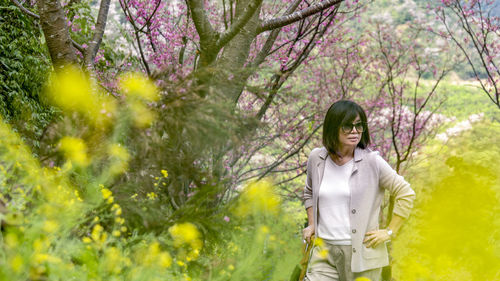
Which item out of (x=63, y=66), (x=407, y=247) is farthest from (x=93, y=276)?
(x=407, y=247)

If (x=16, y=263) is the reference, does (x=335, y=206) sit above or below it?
above

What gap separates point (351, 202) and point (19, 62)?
3.31m

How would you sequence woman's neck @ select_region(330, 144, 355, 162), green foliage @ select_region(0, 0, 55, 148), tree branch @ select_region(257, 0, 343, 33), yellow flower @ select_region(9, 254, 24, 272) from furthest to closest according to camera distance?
green foliage @ select_region(0, 0, 55, 148) < tree branch @ select_region(257, 0, 343, 33) < woman's neck @ select_region(330, 144, 355, 162) < yellow flower @ select_region(9, 254, 24, 272)

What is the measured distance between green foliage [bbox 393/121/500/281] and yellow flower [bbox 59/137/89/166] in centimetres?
291

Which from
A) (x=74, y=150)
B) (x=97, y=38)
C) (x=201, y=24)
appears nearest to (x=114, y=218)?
(x=74, y=150)

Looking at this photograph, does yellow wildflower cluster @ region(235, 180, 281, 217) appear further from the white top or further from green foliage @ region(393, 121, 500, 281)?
green foliage @ region(393, 121, 500, 281)

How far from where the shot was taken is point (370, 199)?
7.88 feet

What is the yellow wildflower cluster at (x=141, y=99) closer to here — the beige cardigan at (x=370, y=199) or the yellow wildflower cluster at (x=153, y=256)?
the yellow wildflower cluster at (x=153, y=256)

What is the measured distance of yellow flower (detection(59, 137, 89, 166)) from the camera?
96cm

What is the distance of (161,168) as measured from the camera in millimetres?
1040

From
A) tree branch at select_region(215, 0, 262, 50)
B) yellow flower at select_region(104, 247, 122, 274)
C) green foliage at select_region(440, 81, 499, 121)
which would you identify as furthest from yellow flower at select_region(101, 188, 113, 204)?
green foliage at select_region(440, 81, 499, 121)

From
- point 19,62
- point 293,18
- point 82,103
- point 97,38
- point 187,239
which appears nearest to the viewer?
point 187,239

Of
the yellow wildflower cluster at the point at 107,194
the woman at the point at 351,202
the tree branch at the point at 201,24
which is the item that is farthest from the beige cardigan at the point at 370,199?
the yellow wildflower cluster at the point at 107,194

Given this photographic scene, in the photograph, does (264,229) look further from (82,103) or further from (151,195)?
(82,103)
